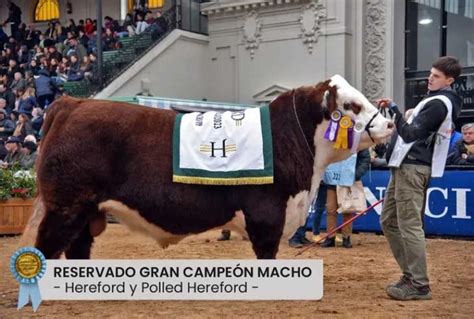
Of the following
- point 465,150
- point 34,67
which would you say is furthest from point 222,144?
point 34,67

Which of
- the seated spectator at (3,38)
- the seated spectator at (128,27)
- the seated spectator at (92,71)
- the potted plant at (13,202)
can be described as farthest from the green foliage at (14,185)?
→ the seated spectator at (3,38)

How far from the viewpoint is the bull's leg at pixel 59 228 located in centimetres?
547

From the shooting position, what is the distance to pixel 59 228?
548 centimetres

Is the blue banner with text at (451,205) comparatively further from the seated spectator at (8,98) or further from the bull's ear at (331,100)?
the seated spectator at (8,98)

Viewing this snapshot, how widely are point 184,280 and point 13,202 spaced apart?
7738mm

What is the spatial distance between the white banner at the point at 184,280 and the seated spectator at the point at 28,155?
8.36 metres

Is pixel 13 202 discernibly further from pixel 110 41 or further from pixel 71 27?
pixel 71 27

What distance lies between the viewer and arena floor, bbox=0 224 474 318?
548 centimetres

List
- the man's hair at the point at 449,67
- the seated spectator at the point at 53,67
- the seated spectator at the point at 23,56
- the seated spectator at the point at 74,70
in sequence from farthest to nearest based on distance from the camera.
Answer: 1. the seated spectator at the point at 23,56
2. the seated spectator at the point at 53,67
3. the seated spectator at the point at 74,70
4. the man's hair at the point at 449,67

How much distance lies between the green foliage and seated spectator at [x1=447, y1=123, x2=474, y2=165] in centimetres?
718

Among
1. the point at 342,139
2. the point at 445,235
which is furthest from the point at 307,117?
the point at 445,235

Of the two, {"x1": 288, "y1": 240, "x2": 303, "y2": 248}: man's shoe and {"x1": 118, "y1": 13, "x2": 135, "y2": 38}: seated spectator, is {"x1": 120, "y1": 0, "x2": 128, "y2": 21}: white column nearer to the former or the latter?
{"x1": 118, "y1": 13, "x2": 135, "y2": 38}: seated spectator

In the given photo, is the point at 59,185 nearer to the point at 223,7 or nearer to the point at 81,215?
the point at 81,215

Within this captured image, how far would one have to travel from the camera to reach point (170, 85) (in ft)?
72.4
